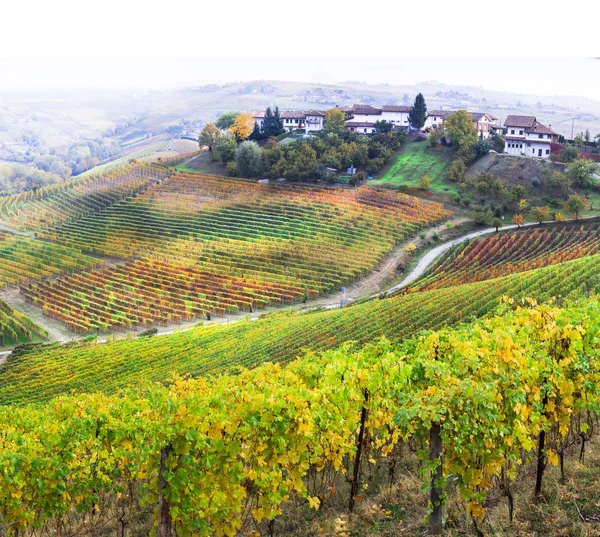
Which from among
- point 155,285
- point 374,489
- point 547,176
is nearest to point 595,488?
point 374,489

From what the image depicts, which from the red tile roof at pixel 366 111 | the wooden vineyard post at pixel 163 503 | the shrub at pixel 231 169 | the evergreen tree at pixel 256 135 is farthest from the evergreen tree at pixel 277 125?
the wooden vineyard post at pixel 163 503

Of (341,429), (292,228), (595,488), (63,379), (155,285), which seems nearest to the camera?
(595,488)

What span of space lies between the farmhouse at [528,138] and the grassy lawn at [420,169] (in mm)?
8257

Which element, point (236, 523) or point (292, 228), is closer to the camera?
point (236, 523)

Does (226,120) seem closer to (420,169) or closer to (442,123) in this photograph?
(442,123)

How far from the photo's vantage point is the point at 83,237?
2913 inches

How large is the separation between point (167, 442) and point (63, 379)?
89.4 ft

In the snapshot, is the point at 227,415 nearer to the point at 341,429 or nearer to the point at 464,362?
the point at 341,429

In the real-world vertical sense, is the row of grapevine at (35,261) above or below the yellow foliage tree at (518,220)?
below

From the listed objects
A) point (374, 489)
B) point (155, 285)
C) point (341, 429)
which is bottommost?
point (155, 285)

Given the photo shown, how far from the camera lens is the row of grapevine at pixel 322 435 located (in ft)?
32.3

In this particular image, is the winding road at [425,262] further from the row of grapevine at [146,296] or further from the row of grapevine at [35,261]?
the row of grapevine at [35,261]

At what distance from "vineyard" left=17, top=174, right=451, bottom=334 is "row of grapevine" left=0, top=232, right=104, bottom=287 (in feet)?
6.37

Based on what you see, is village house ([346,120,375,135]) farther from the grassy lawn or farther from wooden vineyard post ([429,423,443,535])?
wooden vineyard post ([429,423,443,535])
